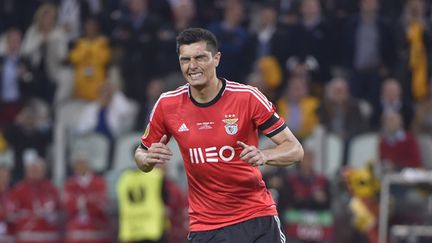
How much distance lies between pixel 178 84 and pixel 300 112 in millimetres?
1904

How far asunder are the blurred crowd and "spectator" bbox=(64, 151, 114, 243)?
0.02 meters

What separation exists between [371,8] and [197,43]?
8.35 meters

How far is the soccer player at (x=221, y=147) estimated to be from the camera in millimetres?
7316

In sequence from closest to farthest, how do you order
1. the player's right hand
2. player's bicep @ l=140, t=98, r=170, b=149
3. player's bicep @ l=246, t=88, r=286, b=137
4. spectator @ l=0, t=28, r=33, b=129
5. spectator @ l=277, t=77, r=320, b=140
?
the player's right hand
player's bicep @ l=246, t=88, r=286, b=137
player's bicep @ l=140, t=98, r=170, b=149
spectator @ l=277, t=77, r=320, b=140
spectator @ l=0, t=28, r=33, b=129

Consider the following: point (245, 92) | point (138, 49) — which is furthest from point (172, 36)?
point (245, 92)

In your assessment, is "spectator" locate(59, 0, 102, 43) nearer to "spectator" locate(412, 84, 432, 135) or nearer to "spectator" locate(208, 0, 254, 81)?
"spectator" locate(208, 0, 254, 81)

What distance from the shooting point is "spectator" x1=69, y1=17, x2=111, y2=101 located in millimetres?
16453

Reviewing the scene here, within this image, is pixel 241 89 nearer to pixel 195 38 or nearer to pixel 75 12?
pixel 195 38

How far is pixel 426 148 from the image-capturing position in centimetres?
1493

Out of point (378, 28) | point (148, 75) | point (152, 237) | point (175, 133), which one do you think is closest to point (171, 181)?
point (152, 237)

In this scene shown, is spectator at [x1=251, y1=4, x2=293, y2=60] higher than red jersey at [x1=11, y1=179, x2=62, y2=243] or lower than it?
higher

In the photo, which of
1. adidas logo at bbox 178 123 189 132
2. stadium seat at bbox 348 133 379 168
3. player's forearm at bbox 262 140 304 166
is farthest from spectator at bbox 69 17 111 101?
player's forearm at bbox 262 140 304 166

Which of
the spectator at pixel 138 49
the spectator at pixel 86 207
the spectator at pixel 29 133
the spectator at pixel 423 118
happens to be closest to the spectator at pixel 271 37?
the spectator at pixel 138 49

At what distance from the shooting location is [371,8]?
1530 centimetres
